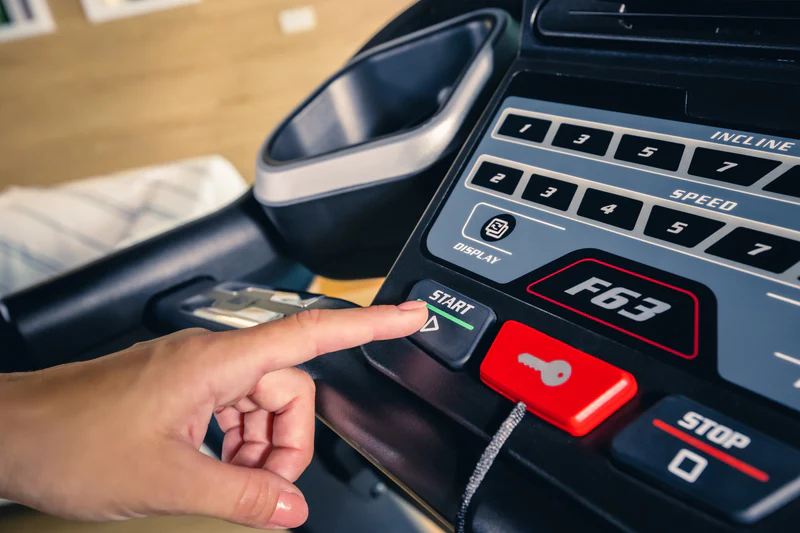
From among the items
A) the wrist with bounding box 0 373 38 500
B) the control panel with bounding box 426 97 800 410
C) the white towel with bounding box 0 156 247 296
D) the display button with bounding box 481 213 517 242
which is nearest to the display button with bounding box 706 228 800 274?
the control panel with bounding box 426 97 800 410

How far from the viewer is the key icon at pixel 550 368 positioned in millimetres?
268

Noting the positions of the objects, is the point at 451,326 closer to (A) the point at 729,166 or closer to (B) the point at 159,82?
(A) the point at 729,166

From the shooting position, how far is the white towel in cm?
82

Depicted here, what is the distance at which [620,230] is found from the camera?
1.01 ft

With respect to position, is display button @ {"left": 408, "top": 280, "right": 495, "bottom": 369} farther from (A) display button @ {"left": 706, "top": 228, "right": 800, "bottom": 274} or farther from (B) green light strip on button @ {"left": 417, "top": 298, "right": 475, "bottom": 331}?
(A) display button @ {"left": 706, "top": 228, "right": 800, "bottom": 274}

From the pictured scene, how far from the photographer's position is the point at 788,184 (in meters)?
0.27

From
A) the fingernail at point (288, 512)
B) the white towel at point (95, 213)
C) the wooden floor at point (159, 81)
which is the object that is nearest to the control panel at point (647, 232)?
the fingernail at point (288, 512)

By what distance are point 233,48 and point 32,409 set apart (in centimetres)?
194

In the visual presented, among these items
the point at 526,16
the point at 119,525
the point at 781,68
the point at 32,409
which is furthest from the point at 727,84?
the point at 119,525

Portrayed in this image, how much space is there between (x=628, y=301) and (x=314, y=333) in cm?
16

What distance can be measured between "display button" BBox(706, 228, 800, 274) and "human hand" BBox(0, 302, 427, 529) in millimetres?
157

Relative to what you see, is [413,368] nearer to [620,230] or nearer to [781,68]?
[620,230]

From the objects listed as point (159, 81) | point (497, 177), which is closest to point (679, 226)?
point (497, 177)

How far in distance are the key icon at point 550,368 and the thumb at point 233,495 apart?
0.47ft
